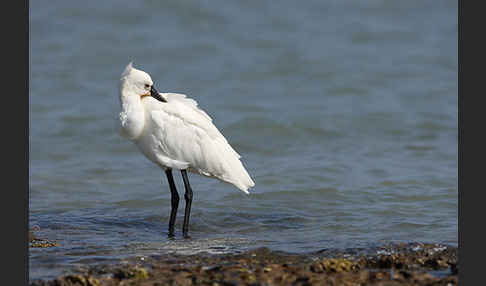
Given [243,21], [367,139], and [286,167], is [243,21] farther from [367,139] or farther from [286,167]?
[286,167]

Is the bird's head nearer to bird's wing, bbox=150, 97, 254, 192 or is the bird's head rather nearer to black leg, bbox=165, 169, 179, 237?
bird's wing, bbox=150, 97, 254, 192

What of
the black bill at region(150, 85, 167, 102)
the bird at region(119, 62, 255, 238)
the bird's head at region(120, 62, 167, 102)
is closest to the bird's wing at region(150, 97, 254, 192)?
the bird at region(119, 62, 255, 238)

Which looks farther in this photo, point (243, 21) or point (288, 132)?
point (243, 21)

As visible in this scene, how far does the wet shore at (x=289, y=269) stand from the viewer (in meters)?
Result: 5.95

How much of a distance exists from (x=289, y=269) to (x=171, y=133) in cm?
275

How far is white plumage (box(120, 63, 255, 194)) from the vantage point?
8.34m

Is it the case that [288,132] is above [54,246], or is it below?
above

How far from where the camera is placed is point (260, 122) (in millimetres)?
14945

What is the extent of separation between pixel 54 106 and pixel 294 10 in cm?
785

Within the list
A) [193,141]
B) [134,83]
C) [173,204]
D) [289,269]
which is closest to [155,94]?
[134,83]

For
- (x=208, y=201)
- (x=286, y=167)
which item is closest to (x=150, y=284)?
(x=208, y=201)

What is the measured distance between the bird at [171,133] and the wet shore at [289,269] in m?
1.66

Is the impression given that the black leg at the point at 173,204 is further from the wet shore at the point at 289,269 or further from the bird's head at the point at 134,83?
the wet shore at the point at 289,269

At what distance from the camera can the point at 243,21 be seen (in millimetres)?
20250
